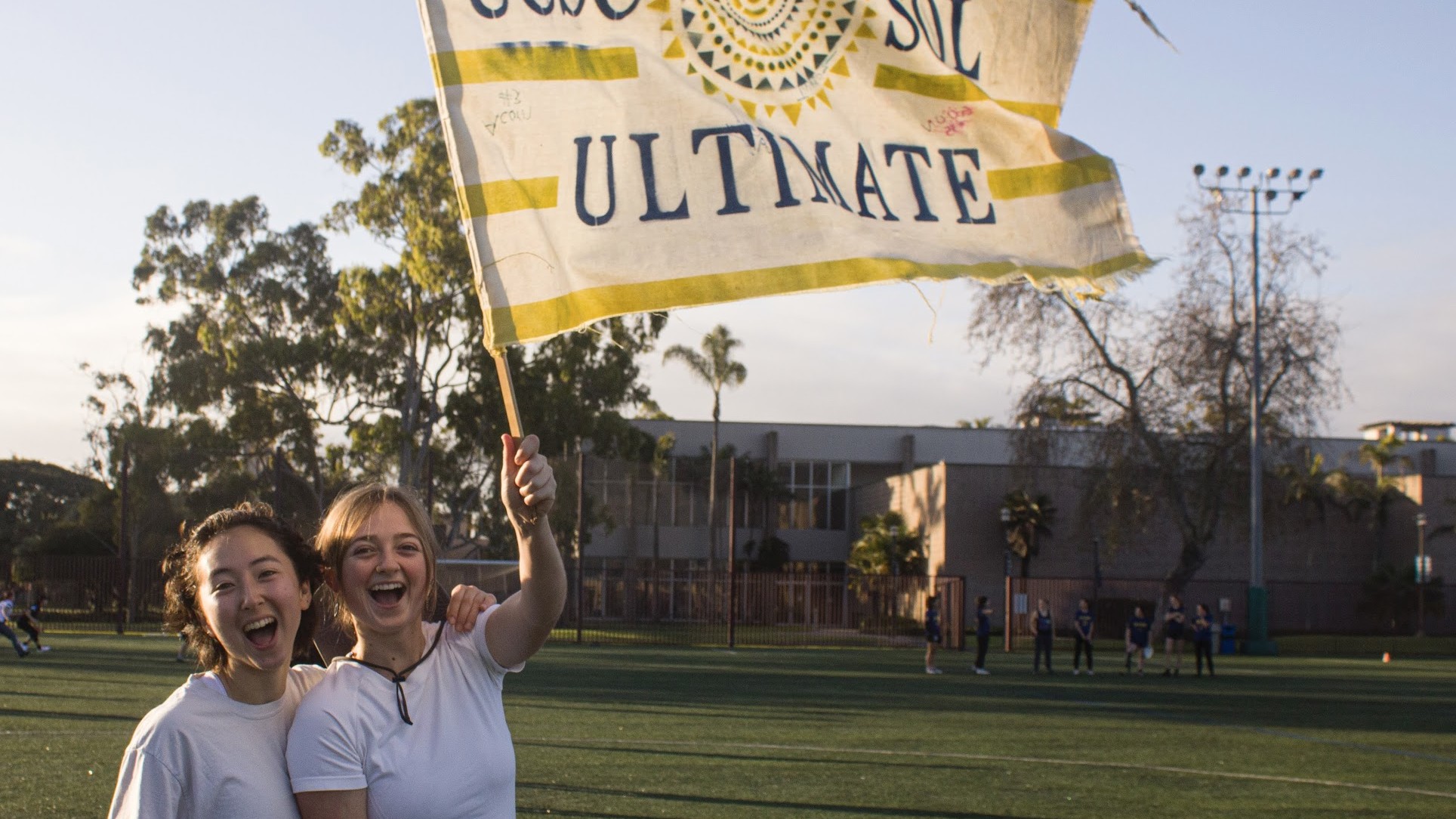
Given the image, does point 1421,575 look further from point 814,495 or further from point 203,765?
point 203,765

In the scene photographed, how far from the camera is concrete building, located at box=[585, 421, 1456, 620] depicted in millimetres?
53781

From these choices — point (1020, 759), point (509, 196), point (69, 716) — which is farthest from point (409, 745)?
point (69, 716)

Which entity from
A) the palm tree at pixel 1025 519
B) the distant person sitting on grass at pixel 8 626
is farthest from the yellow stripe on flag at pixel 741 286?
the palm tree at pixel 1025 519

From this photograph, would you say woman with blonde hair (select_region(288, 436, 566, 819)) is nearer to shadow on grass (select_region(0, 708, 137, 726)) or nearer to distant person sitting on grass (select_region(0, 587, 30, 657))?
shadow on grass (select_region(0, 708, 137, 726))

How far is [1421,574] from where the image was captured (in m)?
47.2

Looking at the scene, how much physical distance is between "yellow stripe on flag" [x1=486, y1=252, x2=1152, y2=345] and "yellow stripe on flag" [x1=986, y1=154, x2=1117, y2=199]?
0.88ft

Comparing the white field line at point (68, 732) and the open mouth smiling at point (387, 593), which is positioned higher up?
the open mouth smiling at point (387, 593)

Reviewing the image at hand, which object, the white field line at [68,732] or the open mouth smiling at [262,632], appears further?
the white field line at [68,732]

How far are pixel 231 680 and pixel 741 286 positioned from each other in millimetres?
1736

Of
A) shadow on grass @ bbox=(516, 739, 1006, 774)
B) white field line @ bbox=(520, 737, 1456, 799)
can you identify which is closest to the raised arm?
shadow on grass @ bbox=(516, 739, 1006, 774)

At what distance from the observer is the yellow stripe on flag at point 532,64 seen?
3.82m

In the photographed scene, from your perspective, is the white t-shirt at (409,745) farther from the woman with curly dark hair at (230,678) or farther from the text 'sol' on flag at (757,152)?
the text 'sol' on flag at (757,152)

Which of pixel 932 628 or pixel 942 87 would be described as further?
pixel 932 628

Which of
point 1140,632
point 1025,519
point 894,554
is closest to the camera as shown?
point 1140,632
